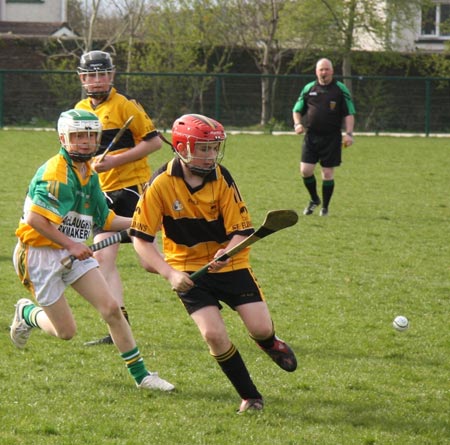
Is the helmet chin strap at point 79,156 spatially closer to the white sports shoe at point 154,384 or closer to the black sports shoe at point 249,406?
the white sports shoe at point 154,384

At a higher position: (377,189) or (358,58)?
(358,58)

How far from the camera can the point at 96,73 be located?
6.78m

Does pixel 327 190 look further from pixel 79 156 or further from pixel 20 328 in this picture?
pixel 79 156

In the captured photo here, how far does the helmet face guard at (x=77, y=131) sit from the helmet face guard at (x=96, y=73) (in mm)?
1276

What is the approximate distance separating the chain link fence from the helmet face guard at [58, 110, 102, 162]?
75.0ft

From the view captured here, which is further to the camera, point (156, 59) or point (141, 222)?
point (156, 59)

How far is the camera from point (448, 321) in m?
7.46

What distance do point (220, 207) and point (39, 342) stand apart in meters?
1.99

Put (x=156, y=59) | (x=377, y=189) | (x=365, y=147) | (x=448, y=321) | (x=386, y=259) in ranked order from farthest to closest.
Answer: (x=156, y=59) → (x=365, y=147) → (x=377, y=189) → (x=386, y=259) → (x=448, y=321)

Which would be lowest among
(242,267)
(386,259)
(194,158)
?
(386,259)

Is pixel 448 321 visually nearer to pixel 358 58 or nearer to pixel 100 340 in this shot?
pixel 100 340

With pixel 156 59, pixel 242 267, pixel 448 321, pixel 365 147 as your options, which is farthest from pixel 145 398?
pixel 156 59

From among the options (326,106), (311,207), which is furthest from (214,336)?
→ (326,106)

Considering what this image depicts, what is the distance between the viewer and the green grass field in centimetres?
496
